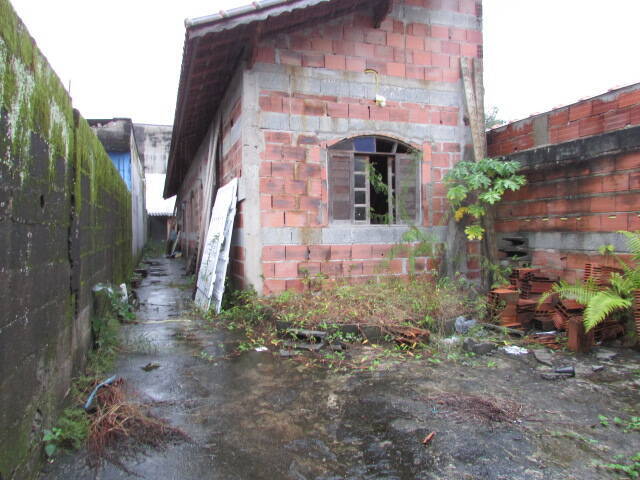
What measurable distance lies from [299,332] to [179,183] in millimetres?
16141

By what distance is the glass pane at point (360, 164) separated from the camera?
6.70 metres

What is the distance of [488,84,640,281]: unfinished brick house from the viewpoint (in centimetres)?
507

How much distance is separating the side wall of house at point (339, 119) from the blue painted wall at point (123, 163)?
28.0ft

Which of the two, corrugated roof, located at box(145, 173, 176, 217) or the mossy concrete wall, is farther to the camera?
corrugated roof, located at box(145, 173, 176, 217)

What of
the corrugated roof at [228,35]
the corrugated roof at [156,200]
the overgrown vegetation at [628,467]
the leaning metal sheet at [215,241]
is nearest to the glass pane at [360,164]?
the leaning metal sheet at [215,241]

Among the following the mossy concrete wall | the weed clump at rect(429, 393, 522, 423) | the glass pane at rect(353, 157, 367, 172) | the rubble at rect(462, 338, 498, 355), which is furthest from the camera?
the glass pane at rect(353, 157, 367, 172)

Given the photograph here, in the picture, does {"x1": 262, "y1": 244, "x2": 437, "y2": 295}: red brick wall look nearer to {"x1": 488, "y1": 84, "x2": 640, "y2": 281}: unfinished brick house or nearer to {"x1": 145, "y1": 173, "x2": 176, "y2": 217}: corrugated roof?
{"x1": 488, "y1": 84, "x2": 640, "y2": 281}: unfinished brick house

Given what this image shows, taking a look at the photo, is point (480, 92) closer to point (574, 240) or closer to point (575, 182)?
point (575, 182)

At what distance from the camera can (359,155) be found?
6.71 meters

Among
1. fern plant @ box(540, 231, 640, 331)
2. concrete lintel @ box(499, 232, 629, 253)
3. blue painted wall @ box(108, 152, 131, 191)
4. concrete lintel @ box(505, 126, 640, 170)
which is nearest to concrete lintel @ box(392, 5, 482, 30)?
concrete lintel @ box(505, 126, 640, 170)

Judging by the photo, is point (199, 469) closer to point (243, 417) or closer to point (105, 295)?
point (243, 417)

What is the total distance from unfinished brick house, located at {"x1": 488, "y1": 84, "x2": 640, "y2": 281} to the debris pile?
315 millimetres

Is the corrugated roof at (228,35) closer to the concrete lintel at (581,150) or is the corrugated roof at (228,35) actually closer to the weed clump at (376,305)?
the concrete lintel at (581,150)

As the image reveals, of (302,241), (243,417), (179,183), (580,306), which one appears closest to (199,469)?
(243,417)
